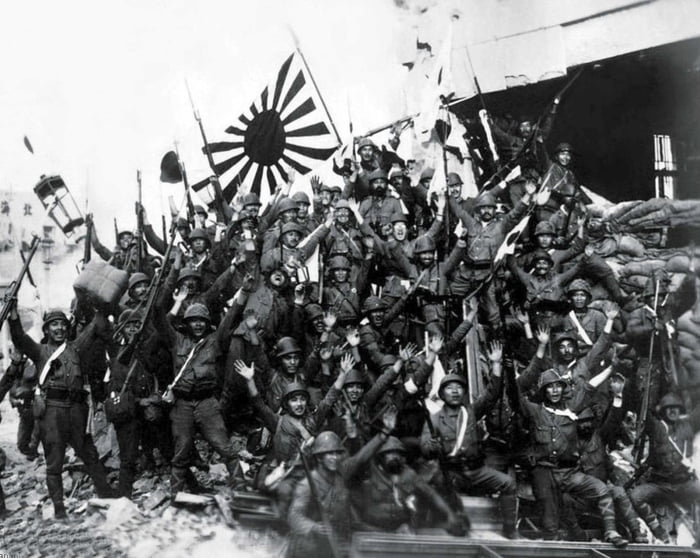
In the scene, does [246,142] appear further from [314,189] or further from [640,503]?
[640,503]

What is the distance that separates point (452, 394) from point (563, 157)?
4895 mm

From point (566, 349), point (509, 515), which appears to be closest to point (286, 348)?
point (509, 515)

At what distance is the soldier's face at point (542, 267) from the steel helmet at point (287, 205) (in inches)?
125

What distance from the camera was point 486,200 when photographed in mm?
10227

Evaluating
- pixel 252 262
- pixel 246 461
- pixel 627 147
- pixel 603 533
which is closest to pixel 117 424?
pixel 246 461

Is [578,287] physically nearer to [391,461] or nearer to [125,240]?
[391,461]

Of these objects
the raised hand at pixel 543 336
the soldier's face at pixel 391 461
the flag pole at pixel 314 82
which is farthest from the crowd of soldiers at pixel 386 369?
the flag pole at pixel 314 82

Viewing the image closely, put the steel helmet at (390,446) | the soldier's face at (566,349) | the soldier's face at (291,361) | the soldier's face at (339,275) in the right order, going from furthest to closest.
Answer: the soldier's face at (339,275) → the soldier's face at (566,349) → the soldier's face at (291,361) → the steel helmet at (390,446)

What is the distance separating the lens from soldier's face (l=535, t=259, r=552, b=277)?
980cm

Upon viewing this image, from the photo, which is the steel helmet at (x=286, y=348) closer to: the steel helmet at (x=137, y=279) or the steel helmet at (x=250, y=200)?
the steel helmet at (x=137, y=279)

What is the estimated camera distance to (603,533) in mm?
8094

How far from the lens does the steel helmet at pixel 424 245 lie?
31.8 ft

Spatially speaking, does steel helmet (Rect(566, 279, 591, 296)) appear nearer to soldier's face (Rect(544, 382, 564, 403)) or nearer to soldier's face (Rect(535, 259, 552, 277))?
soldier's face (Rect(535, 259, 552, 277))

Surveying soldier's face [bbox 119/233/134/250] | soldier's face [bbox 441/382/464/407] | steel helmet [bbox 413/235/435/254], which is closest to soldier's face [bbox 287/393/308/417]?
soldier's face [bbox 441/382/464/407]
